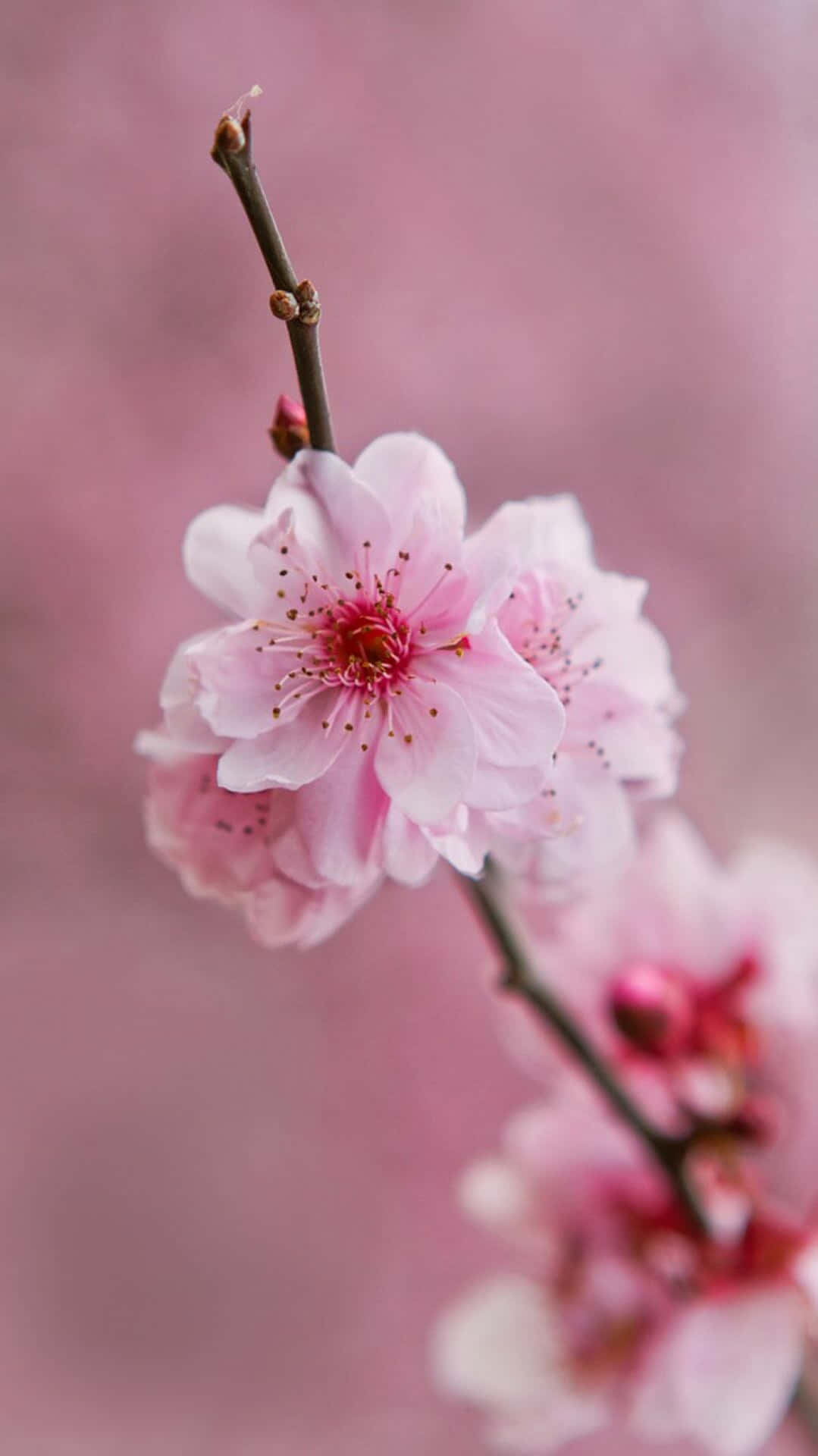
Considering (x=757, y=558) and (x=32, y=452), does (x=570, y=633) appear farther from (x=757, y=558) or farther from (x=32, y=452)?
(x=757, y=558)

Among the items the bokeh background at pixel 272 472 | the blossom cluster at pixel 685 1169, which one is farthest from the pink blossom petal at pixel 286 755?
the bokeh background at pixel 272 472

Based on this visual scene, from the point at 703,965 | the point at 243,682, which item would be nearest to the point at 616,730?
the point at 243,682

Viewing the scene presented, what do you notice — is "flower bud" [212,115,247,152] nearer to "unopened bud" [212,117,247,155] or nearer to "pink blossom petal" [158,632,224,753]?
"unopened bud" [212,117,247,155]

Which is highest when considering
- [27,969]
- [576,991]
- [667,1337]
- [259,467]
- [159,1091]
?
[259,467]

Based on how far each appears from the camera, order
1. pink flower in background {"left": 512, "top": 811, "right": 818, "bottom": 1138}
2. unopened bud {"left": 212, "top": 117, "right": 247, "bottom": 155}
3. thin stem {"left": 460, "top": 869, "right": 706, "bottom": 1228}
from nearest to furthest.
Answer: unopened bud {"left": 212, "top": 117, "right": 247, "bottom": 155} → thin stem {"left": 460, "top": 869, "right": 706, "bottom": 1228} → pink flower in background {"left": 512, "top": 811, "right": 818, "bottom": 1138}

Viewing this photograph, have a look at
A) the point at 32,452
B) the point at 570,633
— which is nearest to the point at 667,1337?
the point at 570,633

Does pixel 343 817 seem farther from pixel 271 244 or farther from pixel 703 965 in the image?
pixel 703 965

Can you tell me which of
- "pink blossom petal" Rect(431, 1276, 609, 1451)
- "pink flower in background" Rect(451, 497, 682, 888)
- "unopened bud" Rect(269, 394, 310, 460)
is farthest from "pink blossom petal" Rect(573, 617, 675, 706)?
"pink blossom petal" Rect(431, 1276, 609, 1451)
